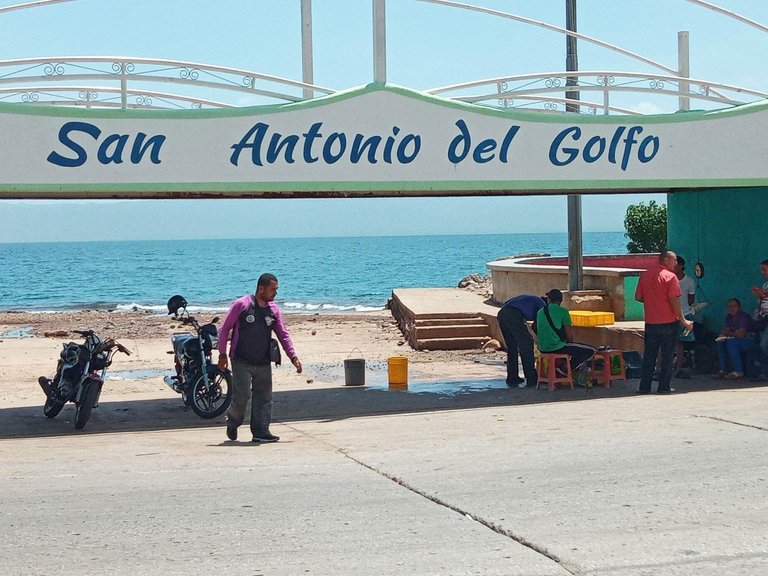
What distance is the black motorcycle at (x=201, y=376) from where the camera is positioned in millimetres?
12773

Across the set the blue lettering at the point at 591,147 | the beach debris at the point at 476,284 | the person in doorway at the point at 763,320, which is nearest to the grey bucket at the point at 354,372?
Result: the blue lettering at the point at 591,147

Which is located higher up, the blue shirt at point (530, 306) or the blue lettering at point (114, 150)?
the blue lettering at point (114, 150)

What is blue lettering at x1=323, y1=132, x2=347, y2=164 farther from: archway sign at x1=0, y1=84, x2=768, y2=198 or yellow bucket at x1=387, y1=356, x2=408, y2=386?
yellow bucket at x1=387, y1=356, x2=408, y2=386

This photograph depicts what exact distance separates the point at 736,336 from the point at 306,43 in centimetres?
709

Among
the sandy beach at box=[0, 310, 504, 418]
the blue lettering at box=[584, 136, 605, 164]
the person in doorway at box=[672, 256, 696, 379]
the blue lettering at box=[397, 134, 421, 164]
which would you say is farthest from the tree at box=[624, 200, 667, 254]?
the blue lettering at box=[397, 134, 421, 164]

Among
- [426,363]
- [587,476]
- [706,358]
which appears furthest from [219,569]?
[426,363]

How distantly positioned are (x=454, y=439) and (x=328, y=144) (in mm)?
4025

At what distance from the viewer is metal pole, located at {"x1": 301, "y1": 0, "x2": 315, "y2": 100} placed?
1278cm

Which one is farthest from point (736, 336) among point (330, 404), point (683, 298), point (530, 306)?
point (330, 404)

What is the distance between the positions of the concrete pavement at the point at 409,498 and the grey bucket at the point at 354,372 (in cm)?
366

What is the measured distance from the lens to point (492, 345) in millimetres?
22344

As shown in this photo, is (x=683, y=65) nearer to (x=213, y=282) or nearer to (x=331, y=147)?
(x=331, y=147)

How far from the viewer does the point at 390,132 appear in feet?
41.3

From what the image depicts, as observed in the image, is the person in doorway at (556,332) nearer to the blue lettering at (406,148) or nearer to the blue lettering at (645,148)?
the blue lettering at (645,148)
